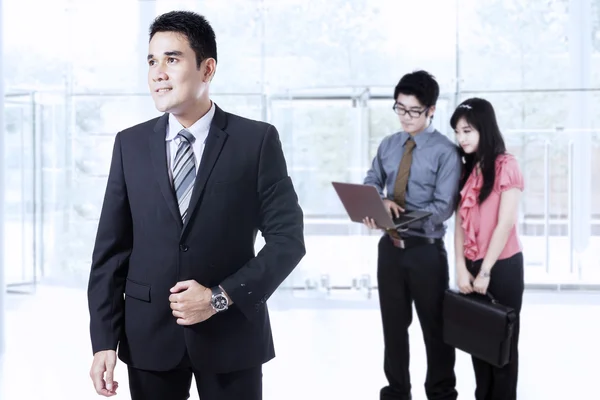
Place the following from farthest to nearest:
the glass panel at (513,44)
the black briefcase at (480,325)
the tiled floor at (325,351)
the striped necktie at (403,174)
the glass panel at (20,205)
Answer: the glass panel at (20,205), the glass panel at (513,44), the tiled floor at (325,351), the striped necktie at (403,174), the black briefcase at (480,325)

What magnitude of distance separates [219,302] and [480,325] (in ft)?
6.03

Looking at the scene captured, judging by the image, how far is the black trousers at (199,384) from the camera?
1.67 meters

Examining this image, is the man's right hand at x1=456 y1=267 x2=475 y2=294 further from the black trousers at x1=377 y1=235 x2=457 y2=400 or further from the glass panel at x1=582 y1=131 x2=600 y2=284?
the glass panel at x1=582 y1=131 x2=600 y2=284

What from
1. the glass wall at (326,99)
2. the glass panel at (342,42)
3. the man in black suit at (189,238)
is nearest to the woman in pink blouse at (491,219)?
the man in black suit at (189,238)

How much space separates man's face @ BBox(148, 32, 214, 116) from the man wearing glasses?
1.88 meters

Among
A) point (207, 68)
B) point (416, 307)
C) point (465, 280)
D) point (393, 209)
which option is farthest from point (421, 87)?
point (207, 68)

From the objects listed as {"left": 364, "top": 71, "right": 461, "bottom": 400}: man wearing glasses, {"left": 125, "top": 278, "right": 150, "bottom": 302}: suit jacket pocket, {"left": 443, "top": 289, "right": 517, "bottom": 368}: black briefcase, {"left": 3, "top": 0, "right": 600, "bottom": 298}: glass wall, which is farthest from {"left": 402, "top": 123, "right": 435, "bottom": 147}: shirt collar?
{"left": 3, "top": 0, "right": 600, "bottom": 298}: glass wall

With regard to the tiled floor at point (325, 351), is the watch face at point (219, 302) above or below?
above

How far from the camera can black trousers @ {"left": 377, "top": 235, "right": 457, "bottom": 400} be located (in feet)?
11.1

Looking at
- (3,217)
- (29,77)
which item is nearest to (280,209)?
(3,217)

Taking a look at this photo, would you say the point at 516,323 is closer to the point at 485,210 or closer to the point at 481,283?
the point at 481,283

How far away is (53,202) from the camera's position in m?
6.35

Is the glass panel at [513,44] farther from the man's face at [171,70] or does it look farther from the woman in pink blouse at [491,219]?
the man's face at [171,70]

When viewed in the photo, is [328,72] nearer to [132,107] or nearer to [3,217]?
[132,107]
